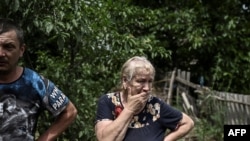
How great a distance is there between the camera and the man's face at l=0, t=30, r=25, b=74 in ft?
7.54

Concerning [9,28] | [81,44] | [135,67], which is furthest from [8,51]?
[81,44]

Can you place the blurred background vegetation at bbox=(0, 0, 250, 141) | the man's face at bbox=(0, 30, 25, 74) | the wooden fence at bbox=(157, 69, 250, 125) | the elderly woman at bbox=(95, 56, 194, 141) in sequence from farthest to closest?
the wooden fence at bbox=(157, 69, 250, 125), the blurred background vegetation at bbox=(0, 0, 250, 141), the elderly woman at bbox=(95, 56, 194, 141), the man's face at bbox=(0, 30, 25, 74)

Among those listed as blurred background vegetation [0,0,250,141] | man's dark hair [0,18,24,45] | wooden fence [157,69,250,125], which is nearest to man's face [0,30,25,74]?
man's dark hair [0,18,24,45]

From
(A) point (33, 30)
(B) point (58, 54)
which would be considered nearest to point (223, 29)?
(B) point (58, 54)

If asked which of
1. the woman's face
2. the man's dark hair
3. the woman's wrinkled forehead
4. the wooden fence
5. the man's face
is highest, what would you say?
the man's dark hair

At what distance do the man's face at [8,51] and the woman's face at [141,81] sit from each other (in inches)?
25.5

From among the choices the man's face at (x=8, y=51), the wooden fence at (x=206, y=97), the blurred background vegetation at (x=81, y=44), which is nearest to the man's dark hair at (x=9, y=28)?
the man's face at (x=8, y=51)

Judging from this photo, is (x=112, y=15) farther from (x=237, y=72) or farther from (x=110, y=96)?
(x=237, y=72)

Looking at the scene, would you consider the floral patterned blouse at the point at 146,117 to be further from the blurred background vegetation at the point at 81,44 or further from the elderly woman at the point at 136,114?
the blurred background vegetation at the point at 81,44

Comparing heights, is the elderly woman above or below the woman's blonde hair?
below

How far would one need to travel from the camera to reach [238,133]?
3.52 m

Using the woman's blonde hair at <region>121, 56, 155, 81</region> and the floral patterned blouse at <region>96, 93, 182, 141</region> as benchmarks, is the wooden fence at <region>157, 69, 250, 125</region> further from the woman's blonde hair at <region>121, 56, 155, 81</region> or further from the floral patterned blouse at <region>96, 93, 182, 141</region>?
the woman's blonde hair at <region>121, 56, 155, 81</region>

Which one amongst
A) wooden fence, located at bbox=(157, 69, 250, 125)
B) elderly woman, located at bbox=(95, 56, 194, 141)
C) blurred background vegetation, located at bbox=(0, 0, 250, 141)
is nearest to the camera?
elderly woman, located at bbox=(95, 56, 194, 141)

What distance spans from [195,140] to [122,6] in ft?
9.51
